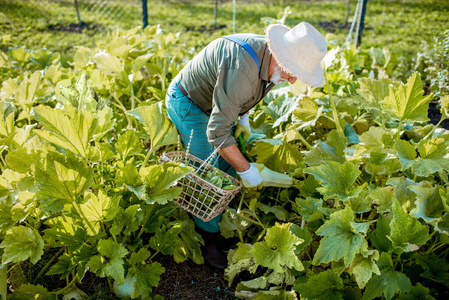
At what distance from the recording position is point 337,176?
208 centimetres

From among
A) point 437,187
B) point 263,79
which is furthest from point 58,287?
point 437,187

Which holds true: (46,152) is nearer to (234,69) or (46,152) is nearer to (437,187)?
(234,69)

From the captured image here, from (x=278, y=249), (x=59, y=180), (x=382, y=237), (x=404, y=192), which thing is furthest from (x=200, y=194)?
(x=404, y=192)

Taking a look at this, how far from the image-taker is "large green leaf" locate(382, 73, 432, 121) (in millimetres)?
2201

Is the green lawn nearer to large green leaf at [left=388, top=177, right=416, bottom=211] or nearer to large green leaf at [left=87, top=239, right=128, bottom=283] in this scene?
large green leaf at [left=388, top=177, right=416, bottom=211]

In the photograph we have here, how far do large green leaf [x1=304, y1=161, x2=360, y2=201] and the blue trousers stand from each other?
728 mm

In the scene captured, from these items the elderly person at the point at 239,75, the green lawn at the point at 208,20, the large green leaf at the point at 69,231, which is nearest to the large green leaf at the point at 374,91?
the elderly person at the point at 239,75

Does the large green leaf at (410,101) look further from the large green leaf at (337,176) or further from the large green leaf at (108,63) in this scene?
the large green leaf at (108,63)

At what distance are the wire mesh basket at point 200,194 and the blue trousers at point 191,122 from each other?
9 centimetres

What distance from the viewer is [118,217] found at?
2.02 m

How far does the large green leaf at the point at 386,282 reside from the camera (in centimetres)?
178

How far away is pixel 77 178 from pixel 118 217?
0.30m

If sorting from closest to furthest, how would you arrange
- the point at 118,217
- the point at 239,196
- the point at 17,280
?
the point at 118,217 → the point at 17,280 → the point at 239,196

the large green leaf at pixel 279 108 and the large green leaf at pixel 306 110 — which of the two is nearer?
the large green leaf at pixel 306 110
